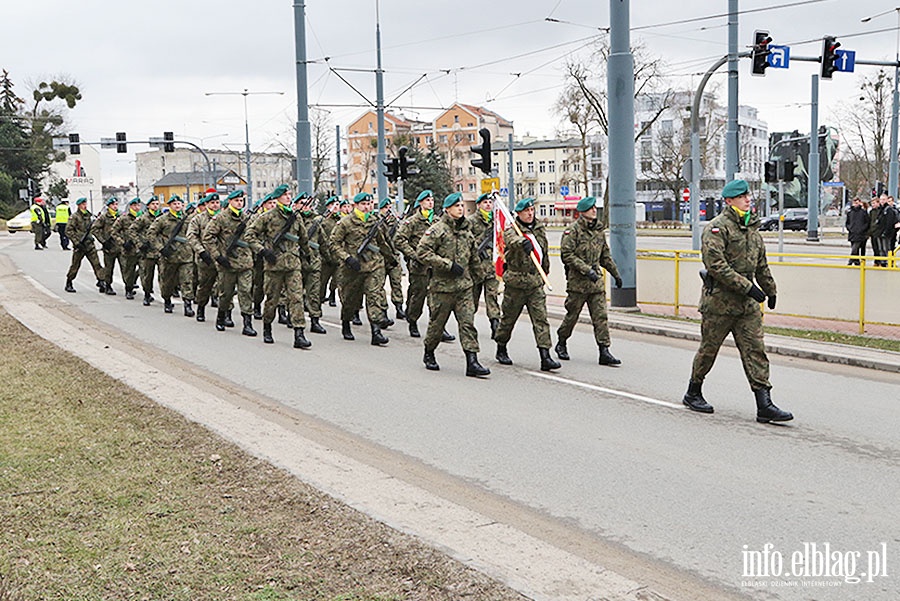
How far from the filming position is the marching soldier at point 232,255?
13.8m

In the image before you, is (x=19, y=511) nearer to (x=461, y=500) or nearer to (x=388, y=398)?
(x=461, y=500)

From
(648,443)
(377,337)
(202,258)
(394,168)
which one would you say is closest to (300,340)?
(377,337)

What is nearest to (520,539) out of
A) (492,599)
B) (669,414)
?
(492,599)

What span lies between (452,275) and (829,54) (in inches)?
673

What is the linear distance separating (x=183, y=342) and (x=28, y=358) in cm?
280

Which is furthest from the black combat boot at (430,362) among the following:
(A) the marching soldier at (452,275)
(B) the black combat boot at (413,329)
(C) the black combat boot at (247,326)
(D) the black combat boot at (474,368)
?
(C) the black combat boot at (247,326)

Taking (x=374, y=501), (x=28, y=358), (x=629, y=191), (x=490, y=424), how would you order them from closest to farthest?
(x=374, y=501) → (x=490, y=424) → (x=28, y=358) → (x=629, y=191)

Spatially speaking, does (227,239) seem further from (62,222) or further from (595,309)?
(62,222)

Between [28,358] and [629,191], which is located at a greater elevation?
[629,191]

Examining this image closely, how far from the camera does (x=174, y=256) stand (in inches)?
658

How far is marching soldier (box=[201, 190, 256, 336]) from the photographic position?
1383 centimetres

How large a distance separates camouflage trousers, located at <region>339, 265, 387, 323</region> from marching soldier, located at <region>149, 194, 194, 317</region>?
4.04 meters

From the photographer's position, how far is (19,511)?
537cm

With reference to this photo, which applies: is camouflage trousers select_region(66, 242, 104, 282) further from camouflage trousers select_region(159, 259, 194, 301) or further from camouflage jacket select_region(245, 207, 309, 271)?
camouflage jacket select_region(245, 207, 309, 271)
